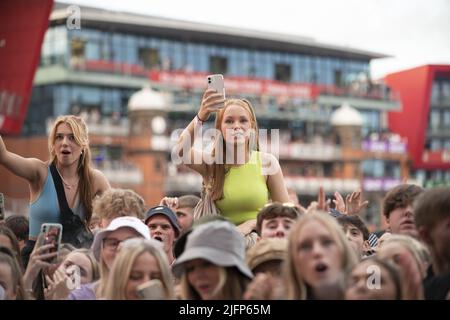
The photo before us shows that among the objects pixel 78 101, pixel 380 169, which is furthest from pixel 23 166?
pixel 380 169

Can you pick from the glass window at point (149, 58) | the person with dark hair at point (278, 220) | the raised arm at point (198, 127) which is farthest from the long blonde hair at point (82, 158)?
the glass window at point (149, 58)

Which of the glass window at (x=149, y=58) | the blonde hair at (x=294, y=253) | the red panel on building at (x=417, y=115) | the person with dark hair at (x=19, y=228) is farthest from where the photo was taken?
the red panel on building at (x=417, y=115)

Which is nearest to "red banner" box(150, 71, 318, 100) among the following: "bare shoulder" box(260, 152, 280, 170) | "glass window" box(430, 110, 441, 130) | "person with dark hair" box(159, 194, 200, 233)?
"glass window" box(430, 110, 441, 130)

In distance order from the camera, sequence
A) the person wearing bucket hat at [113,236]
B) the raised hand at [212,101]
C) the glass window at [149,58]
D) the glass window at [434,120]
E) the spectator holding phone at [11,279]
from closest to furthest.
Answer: the spectator holding phone at [11,279] → the person wearing bucket hat at [113,236] → the raised hand at [212,101] → the glass window at [149,58] → the glass window at [434,120]

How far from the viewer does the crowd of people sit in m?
4.41

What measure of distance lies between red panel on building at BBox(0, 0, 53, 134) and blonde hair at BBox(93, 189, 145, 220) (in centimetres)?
3764

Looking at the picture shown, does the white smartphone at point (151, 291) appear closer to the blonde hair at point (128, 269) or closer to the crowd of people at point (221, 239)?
the crowd of people at point (221, 239)

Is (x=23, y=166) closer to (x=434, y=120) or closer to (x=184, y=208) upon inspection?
(x=184, y=208)

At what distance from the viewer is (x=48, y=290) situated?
5.74 m

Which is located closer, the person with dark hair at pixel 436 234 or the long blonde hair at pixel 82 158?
the person with dark hair at pixel 436 234

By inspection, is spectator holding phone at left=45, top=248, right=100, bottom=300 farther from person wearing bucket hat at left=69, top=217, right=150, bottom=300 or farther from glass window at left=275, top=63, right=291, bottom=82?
glass window at left=275, top=63, right=291, bottom=82

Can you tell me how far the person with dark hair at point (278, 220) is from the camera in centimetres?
578

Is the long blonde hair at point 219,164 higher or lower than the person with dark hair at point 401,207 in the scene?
higher

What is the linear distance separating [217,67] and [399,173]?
15945 mm
